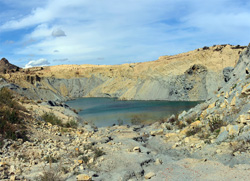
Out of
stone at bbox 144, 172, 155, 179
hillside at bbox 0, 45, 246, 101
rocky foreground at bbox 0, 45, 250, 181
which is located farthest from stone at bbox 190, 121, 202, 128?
hillside at bbox 0, 45, 246, 101

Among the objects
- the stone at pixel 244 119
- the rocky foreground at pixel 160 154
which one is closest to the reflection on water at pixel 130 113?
the rocky foreground at pixel 160 154

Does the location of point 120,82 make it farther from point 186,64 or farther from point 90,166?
point 90,166

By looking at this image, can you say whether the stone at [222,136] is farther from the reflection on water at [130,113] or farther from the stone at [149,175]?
the reflection on water at [130,113]

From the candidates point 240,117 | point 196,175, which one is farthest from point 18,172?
point 240,117

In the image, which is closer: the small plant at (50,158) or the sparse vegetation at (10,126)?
the small plant at (50,158)

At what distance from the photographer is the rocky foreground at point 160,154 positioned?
7484mm

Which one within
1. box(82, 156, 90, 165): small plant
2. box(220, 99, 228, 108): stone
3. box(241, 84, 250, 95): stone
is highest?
box(241, 84, 250, 95): stone

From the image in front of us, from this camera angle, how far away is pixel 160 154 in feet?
33.8

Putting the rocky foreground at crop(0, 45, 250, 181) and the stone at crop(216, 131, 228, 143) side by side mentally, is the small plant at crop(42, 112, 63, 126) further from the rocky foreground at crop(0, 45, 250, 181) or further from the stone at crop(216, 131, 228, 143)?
the stone at crop(216, 131, 228, 143)

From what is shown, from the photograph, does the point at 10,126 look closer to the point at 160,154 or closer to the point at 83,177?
the point at 83,177

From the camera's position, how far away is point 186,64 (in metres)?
50.5

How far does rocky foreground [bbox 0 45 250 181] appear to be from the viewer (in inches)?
295

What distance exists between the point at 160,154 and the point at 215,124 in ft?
9.75

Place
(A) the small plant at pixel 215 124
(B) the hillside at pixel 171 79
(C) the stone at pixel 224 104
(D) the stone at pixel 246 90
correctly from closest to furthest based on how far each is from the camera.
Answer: (A) the small plant at pixel 215 124, (D) the stone at pixel 246 90, (C) the stone at pixel 224 104, (B) the hillside at pixel 171 79
